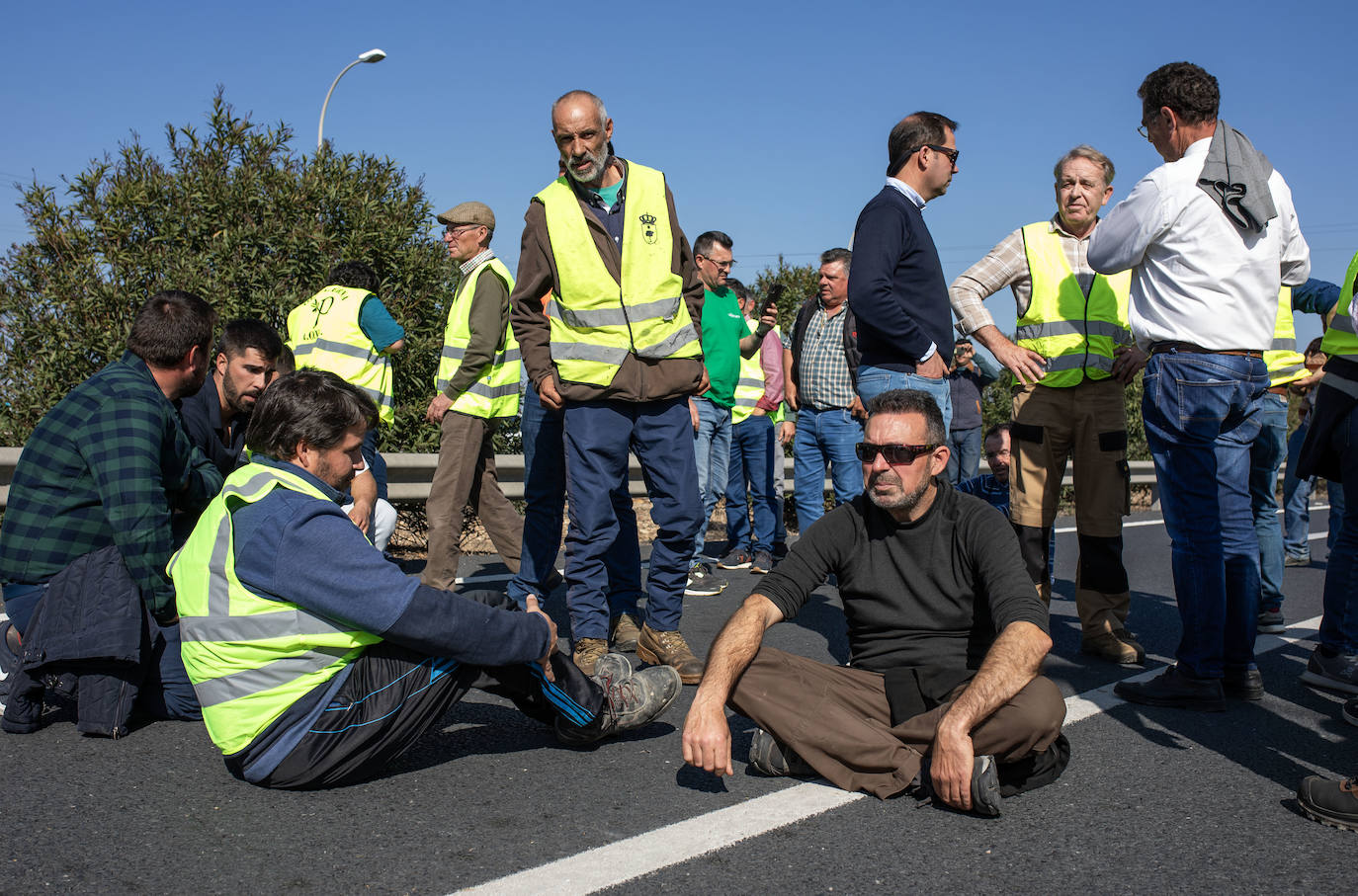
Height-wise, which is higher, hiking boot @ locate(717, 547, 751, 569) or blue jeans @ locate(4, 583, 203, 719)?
blue jeans @ locate(4, 583, 203, 719)

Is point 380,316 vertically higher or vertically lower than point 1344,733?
higher

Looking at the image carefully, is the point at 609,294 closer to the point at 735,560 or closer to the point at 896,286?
the point at 896,286

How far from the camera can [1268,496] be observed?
705 centimetres

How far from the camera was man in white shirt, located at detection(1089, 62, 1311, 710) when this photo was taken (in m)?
4.36

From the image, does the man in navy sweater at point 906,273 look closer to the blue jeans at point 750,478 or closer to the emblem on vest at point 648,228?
the emblem on vest at point 648,228

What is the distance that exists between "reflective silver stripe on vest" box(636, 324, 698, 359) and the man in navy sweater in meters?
0.73


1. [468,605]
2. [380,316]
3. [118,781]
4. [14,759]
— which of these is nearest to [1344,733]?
[468,605]

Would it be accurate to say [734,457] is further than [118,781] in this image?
Yes

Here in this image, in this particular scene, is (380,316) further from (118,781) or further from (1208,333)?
(1208,333)

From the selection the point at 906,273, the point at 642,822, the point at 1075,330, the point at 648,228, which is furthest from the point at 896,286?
the point at 642,822

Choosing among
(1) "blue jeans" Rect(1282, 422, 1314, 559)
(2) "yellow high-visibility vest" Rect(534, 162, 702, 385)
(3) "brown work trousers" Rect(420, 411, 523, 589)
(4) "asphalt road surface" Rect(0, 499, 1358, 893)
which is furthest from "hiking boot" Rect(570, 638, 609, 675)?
(1) "blue jeans" Rect(1282, 422, 1314, 559)

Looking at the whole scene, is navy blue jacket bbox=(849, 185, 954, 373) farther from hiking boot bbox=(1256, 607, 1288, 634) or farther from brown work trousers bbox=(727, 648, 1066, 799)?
hiking boot bbox=(1256, 607, 1288, 634)

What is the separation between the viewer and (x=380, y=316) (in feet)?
22.7

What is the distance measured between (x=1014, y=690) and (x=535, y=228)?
116 inches
